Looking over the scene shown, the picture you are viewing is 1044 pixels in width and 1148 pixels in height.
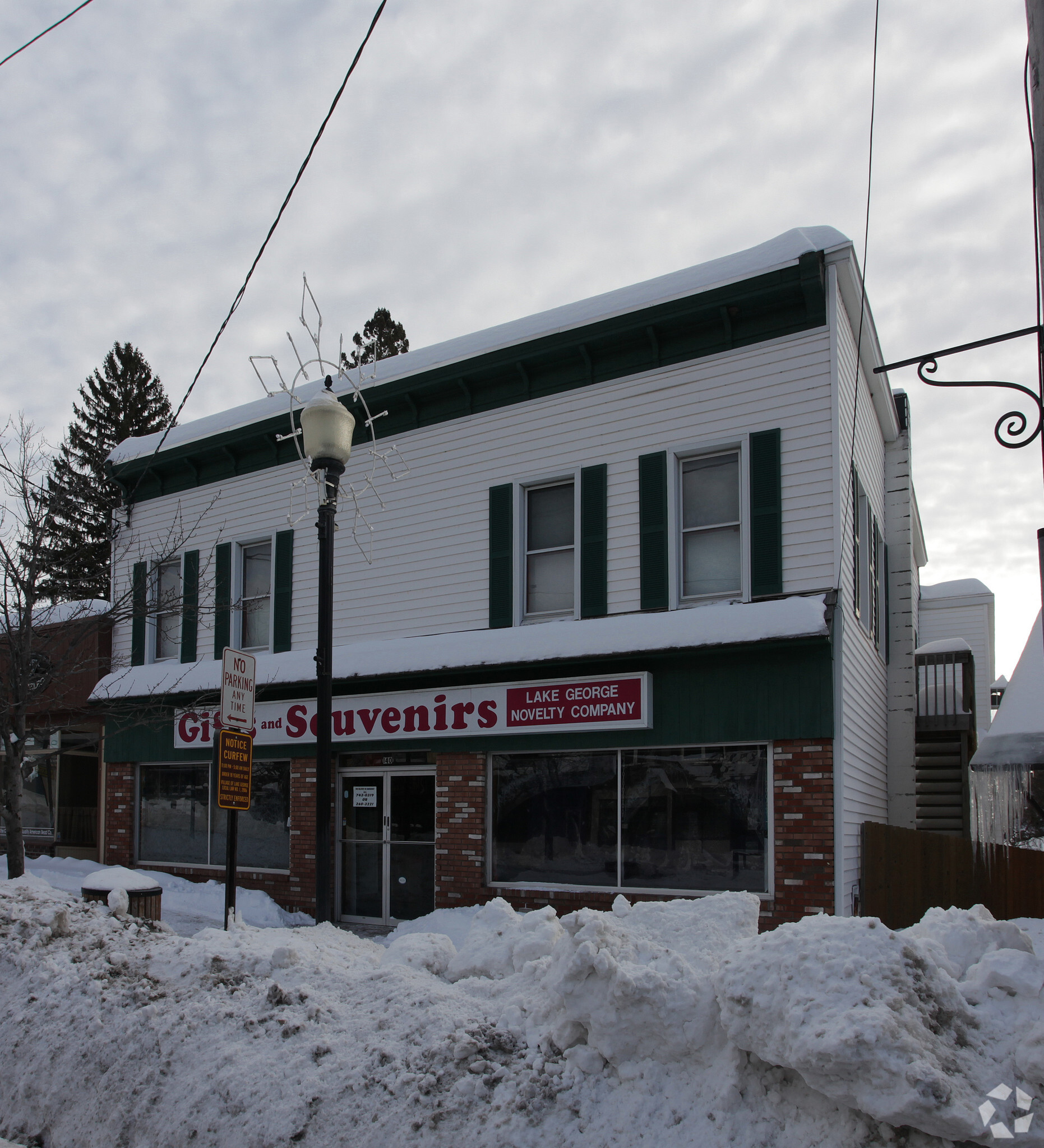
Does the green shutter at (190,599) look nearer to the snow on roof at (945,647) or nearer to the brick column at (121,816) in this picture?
the brick column at (121,816)

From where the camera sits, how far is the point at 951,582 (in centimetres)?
2647

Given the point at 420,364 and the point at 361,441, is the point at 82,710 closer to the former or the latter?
the point at 361,441

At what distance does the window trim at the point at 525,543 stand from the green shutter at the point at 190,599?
5760mm

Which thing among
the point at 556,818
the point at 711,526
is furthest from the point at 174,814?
the point at 711,526

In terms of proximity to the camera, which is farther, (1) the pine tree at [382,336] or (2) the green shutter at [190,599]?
(1) the pine tree at [382,336]

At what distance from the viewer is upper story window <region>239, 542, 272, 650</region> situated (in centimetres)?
1549

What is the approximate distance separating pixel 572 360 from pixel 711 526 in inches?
118

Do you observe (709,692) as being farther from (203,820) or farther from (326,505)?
(203,820)

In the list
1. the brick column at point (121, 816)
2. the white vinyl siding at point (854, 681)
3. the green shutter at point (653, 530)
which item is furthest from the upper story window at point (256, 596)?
the white vinyl siding at point (854, 681)

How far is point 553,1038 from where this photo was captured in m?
4.77

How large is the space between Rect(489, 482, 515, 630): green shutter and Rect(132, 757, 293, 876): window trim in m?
4.11

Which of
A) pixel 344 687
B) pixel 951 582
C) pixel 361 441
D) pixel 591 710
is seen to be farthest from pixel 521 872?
pixel 951 582

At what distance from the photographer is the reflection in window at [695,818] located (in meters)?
10.7

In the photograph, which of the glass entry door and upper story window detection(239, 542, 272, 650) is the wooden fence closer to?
the glass entry door
